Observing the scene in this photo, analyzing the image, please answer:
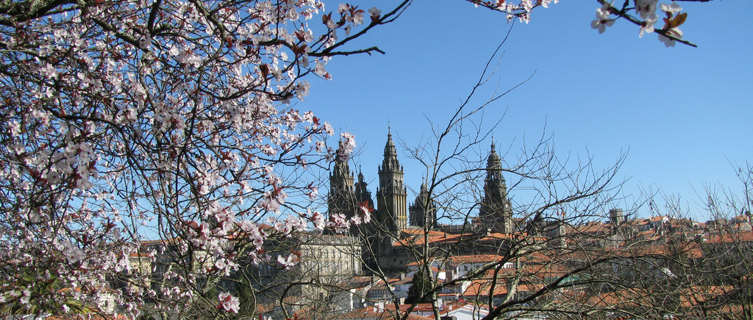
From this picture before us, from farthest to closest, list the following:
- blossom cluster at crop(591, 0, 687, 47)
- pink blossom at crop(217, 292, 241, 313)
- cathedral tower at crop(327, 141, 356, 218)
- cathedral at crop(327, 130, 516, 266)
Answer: cathedral at crop(327, 130, 516, 266), cathedral tower at crop(327, 141, 356, 218), pink blossom at crop(217, 292, 241, 313), blossom cluster at crop(591, 0, 687, 47)

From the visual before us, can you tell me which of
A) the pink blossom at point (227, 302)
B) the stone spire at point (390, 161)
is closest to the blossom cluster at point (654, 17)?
the pink blossom at point (227, 302)

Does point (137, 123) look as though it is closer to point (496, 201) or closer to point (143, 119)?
point (143, 119)

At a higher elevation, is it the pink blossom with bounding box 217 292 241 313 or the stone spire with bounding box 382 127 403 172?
the stone spire with bounding box 382 127 403 172

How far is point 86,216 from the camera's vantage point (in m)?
6.02

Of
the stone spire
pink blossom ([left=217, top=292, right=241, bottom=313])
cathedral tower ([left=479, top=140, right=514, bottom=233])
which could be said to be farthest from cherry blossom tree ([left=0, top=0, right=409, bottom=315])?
the stone spire

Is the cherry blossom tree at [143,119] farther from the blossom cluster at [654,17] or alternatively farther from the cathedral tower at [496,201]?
the cathedral tower at [496,201]

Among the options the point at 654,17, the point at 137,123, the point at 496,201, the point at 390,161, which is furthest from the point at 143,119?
the point at 390,161

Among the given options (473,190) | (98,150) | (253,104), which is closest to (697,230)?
(473,190)

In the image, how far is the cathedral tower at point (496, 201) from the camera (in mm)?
6695

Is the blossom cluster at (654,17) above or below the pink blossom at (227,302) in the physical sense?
above

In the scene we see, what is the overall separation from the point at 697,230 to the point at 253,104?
1502 centimetres

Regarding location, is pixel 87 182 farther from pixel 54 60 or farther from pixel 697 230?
pixel 697 230

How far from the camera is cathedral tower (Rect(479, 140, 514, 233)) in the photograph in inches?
264

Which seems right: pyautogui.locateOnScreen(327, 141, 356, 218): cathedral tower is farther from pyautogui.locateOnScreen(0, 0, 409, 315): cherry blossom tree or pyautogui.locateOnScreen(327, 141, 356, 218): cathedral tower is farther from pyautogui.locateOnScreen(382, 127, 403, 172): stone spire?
pyautogui.locateOnScreen(382, 127, 403, 172): stone spire
